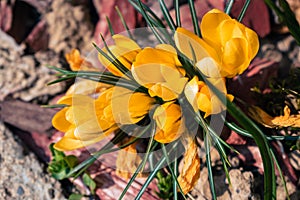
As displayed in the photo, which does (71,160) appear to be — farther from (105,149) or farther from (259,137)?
(259,137)

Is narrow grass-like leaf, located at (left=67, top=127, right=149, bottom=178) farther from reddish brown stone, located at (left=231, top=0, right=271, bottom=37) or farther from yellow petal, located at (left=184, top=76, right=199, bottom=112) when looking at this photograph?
reddish brown stone, located at (left=231, top=0, right=271, bottom=37)

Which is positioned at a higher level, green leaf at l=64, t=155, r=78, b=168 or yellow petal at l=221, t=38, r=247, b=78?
yellow petal at l=221, t=38, r=247, b=78

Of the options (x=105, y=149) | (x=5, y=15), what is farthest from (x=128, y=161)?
(x=5, y=15)

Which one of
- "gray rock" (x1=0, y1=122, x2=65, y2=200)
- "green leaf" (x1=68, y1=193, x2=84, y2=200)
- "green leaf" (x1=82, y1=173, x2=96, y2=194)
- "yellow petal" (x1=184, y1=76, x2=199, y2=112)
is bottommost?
"gray rock" (x1=0, y1=122, x2=65, y2=200)

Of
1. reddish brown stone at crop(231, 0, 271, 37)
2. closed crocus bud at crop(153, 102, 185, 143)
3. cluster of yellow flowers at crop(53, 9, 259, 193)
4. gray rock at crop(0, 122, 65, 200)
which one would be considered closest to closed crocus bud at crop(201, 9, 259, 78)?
cluster of yellow flowers at crop(53, 9, 259, 193)

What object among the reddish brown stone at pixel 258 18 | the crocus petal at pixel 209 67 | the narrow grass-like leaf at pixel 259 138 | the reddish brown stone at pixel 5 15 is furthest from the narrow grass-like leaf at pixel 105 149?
the reddish brown stone at pixel 5 15

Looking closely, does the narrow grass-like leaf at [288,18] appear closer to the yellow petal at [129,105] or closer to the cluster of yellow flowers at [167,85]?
the cluster of yellow flowers at [167,85]
